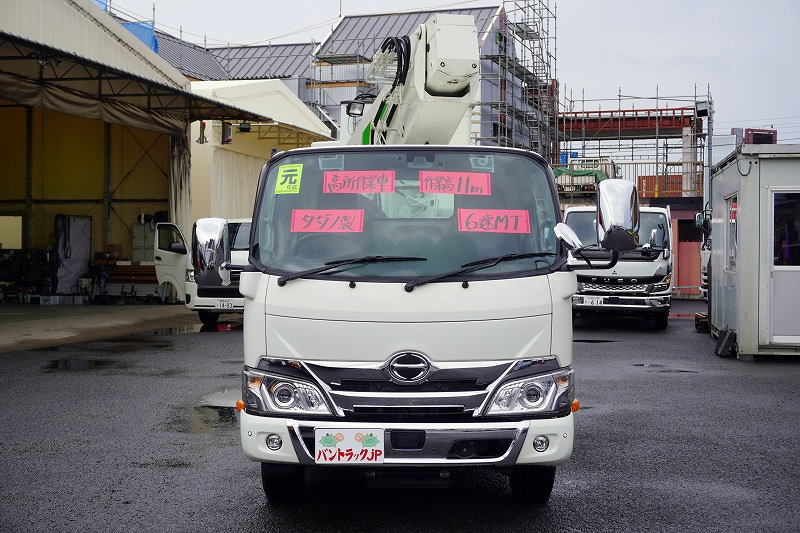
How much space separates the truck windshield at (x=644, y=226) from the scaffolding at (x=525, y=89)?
60.4ft

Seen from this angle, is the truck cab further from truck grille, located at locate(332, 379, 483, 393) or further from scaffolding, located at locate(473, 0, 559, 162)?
scaffolding, located at locate(473, 0, 559, 162)

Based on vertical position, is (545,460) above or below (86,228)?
below

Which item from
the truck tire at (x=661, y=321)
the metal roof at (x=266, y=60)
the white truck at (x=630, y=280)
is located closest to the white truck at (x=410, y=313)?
the white truck at (x=630, y=280)

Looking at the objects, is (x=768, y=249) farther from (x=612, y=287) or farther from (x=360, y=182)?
(x=360, y=182)

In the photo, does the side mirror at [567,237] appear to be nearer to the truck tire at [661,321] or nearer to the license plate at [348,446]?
the license plate at [348,446]

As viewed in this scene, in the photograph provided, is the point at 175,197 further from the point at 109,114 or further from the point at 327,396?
the point at 327,396

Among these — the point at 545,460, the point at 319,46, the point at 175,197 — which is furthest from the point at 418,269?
the point at 319,46

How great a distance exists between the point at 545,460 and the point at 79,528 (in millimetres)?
2501

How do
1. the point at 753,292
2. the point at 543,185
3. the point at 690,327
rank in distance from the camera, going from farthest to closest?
the point at 690,327, the point at 753,292, the point at 543,185

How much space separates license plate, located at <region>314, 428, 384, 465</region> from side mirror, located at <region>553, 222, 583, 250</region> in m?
1.45

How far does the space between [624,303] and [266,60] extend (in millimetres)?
45376

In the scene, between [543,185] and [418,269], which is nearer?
[418,269]

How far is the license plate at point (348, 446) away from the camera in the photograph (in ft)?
15.6

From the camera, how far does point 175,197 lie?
2550 centimetres
